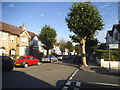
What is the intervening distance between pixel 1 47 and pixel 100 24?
61.5 feet

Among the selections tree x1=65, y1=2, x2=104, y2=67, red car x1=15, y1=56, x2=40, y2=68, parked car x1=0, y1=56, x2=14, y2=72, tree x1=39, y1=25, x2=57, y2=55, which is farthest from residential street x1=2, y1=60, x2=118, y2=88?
tree x1=39, y1=25, x2=57, y2=55

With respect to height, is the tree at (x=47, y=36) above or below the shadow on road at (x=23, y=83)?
above

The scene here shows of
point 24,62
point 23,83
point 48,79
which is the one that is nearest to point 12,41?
point 24,62

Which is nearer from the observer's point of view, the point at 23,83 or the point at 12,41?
the point at 23,83

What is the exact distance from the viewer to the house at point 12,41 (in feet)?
73.9

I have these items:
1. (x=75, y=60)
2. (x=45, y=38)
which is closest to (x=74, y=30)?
(x=75, y=60)

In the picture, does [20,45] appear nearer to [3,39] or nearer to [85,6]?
[3,39]

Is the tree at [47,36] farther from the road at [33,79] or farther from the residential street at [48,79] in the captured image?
the residential street at [48,79]

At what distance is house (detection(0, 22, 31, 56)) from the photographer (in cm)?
2253

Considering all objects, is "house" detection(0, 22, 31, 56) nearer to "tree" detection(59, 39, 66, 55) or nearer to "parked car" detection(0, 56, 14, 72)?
"parked car" detection(0, 56, 14, 72)

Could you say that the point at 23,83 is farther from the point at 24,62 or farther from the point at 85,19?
the point at 85,19

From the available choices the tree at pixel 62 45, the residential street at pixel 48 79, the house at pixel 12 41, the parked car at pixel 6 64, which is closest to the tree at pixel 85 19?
the residential street at pixel 48 79

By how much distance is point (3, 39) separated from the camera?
22406 mm

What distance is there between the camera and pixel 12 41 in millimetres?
25016
